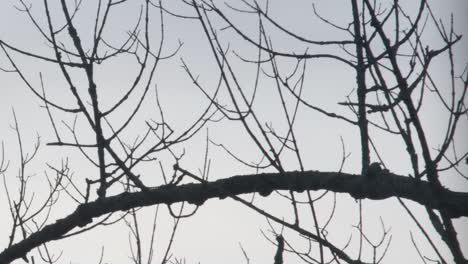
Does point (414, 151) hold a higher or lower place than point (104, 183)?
lower

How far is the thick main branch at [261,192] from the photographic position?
8.07ft

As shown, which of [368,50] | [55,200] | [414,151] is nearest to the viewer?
[414,151]

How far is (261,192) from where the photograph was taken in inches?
116

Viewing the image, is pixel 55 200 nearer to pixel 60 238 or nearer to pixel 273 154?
pixel 60 238

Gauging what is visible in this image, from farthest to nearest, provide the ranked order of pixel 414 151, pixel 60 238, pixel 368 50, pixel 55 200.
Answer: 1. pixel 55 200
2. pixel 60 238
3. pixel 368 50
4. pixel 414 151

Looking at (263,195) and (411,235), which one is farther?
(263,195)

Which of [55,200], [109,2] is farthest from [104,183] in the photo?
[55,200]

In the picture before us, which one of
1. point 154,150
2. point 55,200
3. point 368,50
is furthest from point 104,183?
point 55,200

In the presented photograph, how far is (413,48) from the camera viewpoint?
2.84 meters

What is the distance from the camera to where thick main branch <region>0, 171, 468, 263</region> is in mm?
2459

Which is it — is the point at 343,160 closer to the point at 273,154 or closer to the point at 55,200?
the point at 273,154

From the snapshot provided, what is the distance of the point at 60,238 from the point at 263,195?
1109mm

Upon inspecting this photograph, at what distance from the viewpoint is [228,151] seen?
3.16 m

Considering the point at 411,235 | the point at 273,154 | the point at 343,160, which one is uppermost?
the point at 343,160
